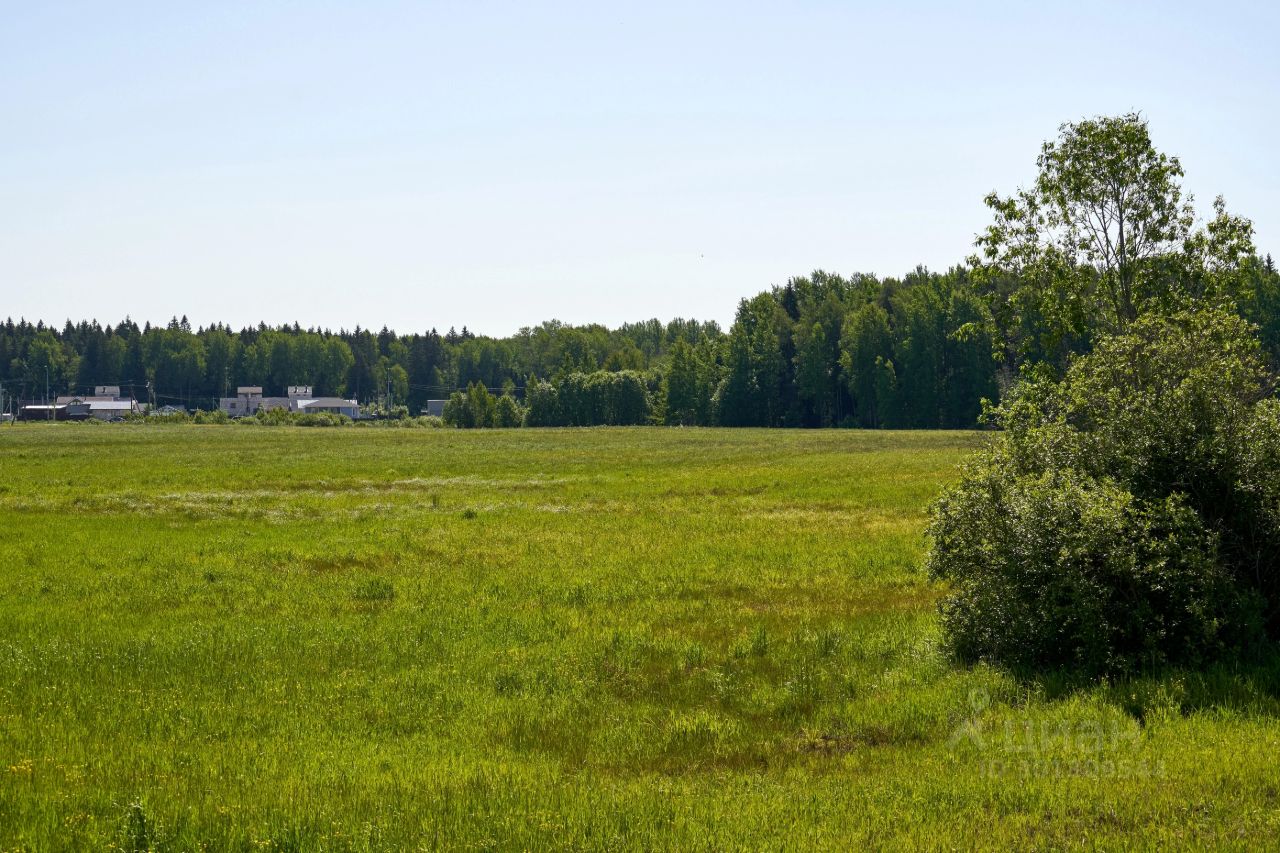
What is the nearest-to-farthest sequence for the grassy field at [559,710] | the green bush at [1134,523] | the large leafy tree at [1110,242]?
the grassy field at [559,710] → the green bush at [1134,523] → the large leafy tree at [1110,242]

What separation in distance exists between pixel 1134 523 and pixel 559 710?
851cm

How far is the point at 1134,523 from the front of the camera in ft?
46.1

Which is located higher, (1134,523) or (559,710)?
(1134,523)

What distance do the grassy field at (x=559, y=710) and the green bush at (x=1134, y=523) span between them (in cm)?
91

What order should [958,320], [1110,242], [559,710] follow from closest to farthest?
1. [559,710]
2. [1110,242]
3. [958,320]

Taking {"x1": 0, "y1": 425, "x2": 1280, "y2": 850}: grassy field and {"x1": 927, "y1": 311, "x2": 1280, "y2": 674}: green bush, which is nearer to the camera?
{"x1": 0, "y1": 425, "x2": 1280, "y2": 850}: grassy field

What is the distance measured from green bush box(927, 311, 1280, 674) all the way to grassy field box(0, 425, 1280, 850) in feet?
2.98

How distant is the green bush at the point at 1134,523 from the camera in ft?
→ 45.4

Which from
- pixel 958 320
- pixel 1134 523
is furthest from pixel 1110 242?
pixel 958 320

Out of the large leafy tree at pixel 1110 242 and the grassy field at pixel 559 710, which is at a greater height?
the large leafy tree at pixel 1110 242

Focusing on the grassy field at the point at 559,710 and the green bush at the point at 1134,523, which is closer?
the grassy field at the point at 559,710

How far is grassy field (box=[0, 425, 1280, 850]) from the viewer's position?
9406 millimetres

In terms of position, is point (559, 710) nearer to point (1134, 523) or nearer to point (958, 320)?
point (1134, 523)

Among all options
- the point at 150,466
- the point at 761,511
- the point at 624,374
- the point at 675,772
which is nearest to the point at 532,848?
the point at 675,772
